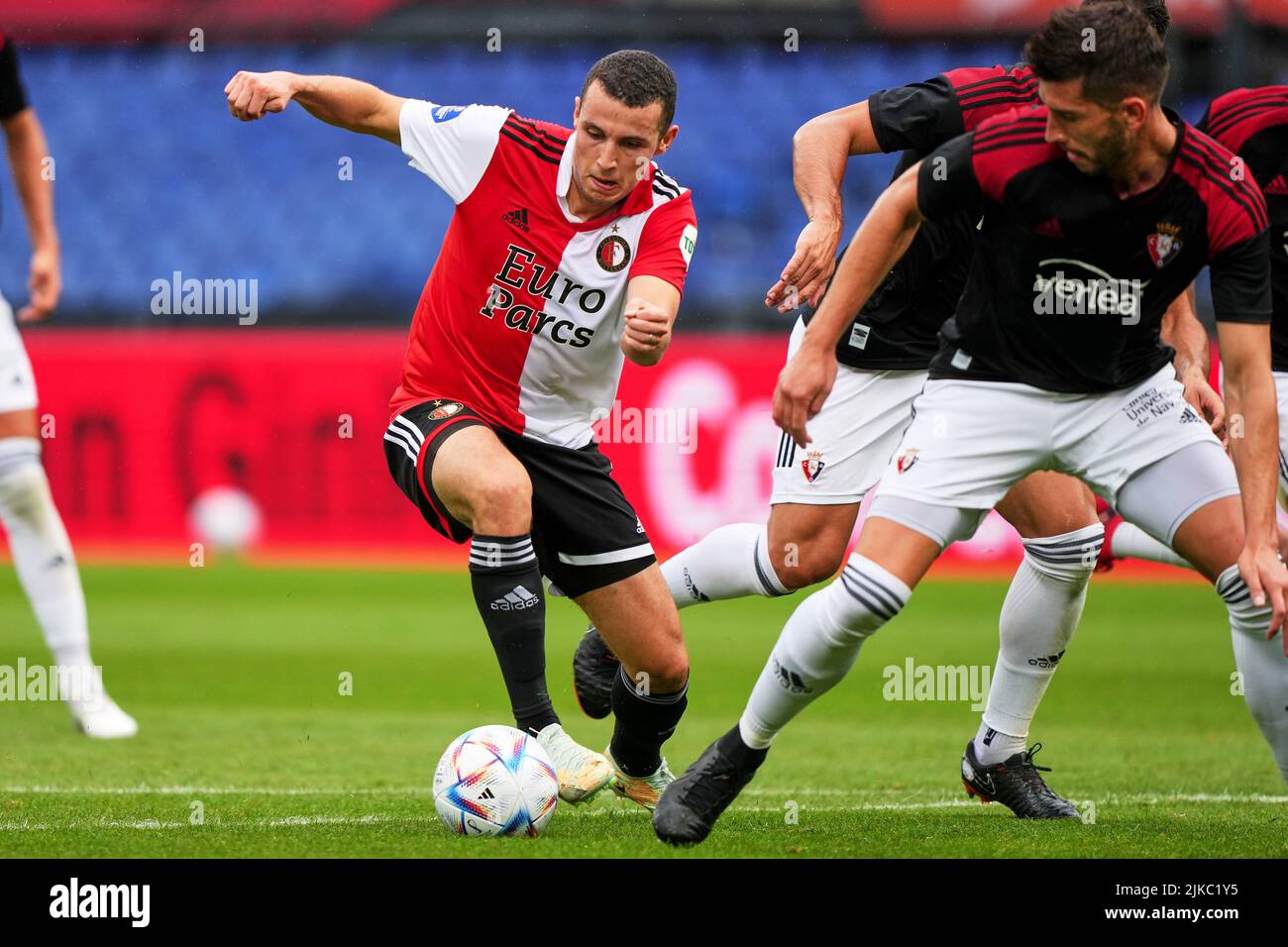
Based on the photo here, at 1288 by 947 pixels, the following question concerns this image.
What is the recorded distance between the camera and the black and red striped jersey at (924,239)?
189 inches

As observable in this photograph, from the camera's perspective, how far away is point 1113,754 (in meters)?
6.62

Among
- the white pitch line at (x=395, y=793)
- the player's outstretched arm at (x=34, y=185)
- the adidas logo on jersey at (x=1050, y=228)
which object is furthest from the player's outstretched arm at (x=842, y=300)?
the player's outstretched arm at (x=34, y=185)

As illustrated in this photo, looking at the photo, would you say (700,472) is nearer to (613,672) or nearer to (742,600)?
(742,600)

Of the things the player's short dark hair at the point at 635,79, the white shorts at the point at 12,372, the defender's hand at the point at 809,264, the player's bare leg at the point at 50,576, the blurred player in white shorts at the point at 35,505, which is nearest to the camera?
the defender's hand at the point at 809,264

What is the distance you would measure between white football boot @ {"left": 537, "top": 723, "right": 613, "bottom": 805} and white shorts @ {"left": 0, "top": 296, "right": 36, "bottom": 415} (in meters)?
2.99

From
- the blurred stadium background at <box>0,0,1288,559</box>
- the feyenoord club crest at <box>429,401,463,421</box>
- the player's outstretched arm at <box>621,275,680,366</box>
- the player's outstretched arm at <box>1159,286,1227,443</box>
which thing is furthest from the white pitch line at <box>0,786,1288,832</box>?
the blurred stadium background at <box>0,0,1288,559</box>

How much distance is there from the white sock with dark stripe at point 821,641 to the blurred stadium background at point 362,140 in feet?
26.3

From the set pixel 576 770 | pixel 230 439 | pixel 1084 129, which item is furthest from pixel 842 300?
pixel 230 439

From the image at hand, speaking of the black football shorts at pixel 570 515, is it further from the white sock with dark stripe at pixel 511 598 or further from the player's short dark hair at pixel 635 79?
the player's short dark hair at pixel 635 79

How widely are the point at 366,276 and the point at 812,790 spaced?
10647 mm

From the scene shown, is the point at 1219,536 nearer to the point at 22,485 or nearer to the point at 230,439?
the point at 22,485

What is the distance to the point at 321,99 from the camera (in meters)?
4.77

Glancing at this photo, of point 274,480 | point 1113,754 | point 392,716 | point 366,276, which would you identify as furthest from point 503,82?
point 1113,754

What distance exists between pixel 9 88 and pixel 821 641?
12.7ft
